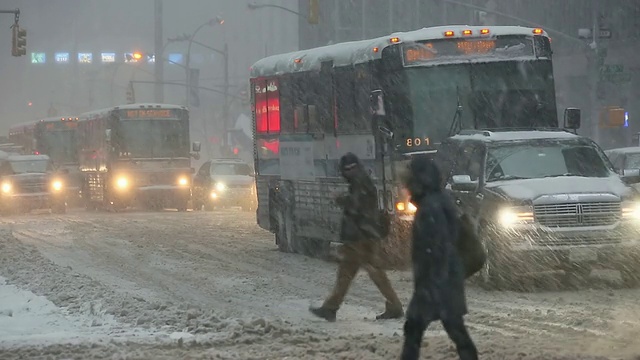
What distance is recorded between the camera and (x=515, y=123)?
19109mm

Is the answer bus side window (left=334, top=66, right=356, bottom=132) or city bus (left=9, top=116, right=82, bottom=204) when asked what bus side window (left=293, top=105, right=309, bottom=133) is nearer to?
bus side window (left=334, top=66, right=356, bottom=132)

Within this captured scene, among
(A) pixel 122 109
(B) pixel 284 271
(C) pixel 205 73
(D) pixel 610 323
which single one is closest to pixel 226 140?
(A) pixel 122 109

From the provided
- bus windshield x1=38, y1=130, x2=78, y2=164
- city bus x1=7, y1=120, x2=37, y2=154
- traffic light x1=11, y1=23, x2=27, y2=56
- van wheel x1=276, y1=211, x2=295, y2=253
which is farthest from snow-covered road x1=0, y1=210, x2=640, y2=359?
city bus x1=7, y1=120, x2=37, y2=154

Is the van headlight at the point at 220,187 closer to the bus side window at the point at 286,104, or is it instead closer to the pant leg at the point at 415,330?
the bus side window at the point at 286,104

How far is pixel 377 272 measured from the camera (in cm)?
1321

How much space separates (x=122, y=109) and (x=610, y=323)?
103ft

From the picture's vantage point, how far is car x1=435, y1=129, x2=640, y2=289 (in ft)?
51.2

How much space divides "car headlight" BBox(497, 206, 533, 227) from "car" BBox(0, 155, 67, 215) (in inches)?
1122

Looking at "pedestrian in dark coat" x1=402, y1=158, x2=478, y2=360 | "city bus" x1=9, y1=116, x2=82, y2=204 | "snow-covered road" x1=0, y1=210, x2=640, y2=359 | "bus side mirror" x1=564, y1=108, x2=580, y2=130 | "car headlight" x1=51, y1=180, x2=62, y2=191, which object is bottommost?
"snow-covered road" x1=0, y1=210, x2=640, y2=359

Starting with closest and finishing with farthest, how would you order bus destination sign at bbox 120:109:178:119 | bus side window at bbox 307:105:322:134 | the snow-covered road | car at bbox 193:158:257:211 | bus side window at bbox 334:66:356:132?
the snow-covered road < bus side window at bbox 334:66:356:132 < bus side window at bbox 307:105:322:134 < car at bbox 193:158:257:211 < bus destination sign at bbox 120:109:178:119

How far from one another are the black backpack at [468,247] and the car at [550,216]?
6953mm

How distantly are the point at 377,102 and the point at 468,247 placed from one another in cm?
986

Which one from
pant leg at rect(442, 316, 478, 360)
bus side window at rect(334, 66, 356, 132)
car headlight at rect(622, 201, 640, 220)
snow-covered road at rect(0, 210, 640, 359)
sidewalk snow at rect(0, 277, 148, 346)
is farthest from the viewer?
bus side window at rect(334, 66, 356, 132)

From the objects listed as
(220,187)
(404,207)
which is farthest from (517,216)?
(220,187)
